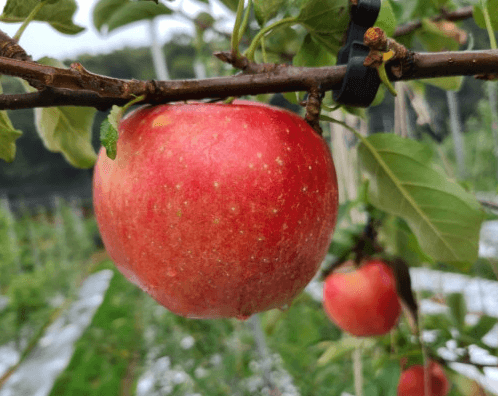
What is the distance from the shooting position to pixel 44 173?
729cm

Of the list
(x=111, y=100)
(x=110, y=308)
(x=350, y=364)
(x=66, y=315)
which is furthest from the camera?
(x=66, y=315)

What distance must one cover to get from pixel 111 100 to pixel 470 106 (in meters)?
5.45

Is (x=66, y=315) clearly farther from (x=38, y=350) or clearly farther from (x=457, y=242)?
(x=457, y=242)

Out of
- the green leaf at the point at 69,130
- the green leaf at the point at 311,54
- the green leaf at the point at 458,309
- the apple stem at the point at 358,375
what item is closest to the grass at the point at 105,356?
the apple stem at the point at 358,375

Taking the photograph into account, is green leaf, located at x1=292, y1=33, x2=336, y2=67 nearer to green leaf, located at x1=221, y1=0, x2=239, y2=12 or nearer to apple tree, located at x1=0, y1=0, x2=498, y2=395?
apple tree, located at x1=0, y1=0, x2=498, y2=395

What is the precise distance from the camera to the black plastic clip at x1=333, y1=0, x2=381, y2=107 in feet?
0.72

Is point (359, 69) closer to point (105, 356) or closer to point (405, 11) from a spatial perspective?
point (405, 11)

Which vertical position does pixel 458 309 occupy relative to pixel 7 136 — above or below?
below

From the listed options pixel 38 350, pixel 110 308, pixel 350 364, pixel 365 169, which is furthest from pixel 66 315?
pixel 365 169

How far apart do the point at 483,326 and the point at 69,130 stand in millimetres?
589

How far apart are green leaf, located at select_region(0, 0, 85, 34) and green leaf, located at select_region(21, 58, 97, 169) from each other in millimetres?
43

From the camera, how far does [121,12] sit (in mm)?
518

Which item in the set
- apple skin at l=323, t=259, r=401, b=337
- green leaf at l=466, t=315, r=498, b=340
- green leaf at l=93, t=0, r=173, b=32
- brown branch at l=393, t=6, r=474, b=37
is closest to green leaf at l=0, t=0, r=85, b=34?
green leaf at l=93, t=0, r=173, b=32

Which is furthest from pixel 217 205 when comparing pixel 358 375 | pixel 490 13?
pixel 358 375
